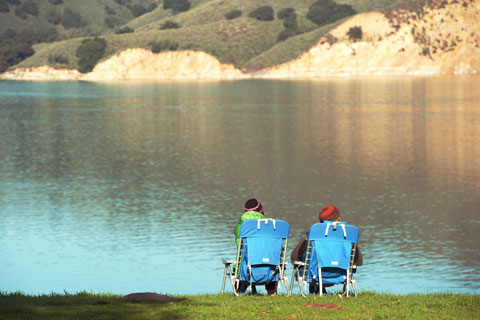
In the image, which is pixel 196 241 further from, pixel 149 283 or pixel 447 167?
pixel 447 167

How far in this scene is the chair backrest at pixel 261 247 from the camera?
12930mm

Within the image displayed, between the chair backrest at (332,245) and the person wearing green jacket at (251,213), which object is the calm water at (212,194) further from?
the chair backrest at (332,245)

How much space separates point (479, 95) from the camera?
107562 millimetres

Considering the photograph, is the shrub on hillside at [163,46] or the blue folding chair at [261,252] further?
the shrub on hillside at [163,46]

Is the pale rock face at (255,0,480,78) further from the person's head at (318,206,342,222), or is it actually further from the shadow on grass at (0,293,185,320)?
the shadow on grass at (0,293,185,320)

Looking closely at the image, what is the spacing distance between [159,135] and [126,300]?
49.9m

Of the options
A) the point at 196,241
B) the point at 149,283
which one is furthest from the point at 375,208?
the point at 149,283

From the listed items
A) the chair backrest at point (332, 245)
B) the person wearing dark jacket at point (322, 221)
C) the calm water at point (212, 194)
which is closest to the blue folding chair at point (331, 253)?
the chair backrest at point (332, 245)

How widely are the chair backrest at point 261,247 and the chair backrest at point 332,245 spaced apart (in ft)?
1.65

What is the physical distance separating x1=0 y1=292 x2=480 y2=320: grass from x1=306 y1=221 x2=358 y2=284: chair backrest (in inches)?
21.6

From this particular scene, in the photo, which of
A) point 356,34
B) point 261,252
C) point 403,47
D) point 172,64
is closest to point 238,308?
point 261,252

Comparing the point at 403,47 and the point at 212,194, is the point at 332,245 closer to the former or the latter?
the point at 212,194

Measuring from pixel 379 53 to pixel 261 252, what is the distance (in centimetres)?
18039

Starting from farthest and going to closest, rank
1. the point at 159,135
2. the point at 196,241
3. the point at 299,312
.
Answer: the point at 159,135, the point at 196,241, the point at 299,312
